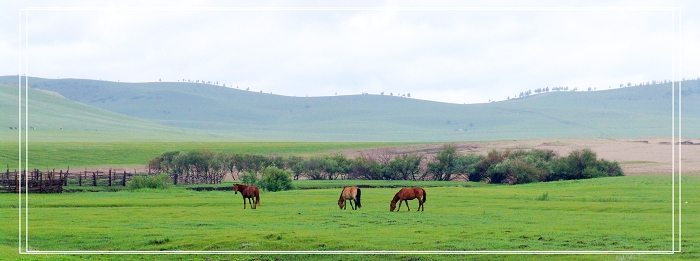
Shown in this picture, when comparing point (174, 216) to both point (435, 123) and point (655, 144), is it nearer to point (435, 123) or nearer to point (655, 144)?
point (655, 144)

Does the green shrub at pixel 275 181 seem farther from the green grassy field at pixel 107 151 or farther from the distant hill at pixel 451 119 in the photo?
the distant hill at pixel 451 119

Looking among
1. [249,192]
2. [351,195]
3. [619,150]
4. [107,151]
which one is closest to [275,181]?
[249,192]

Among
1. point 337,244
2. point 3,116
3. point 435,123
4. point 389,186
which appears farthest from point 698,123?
point 3,116

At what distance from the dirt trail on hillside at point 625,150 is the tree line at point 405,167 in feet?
27.8

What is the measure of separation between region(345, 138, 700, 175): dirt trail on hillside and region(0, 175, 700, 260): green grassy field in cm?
3510

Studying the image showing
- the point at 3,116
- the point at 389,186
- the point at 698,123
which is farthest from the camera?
the point at 3,116

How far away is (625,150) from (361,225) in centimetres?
7877

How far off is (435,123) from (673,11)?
16741 centimetres

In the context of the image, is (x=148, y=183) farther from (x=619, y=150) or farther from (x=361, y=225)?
(x=619, y=150)

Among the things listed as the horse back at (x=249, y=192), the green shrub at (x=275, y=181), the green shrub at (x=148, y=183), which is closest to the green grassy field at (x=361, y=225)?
the horse back at (x=249, y=192)

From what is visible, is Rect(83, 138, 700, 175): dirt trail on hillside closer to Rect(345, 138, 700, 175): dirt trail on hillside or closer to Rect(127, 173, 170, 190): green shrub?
Rect(345, 138, 700, 175): dirt trail on hillside

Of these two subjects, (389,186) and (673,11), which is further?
(389,186)

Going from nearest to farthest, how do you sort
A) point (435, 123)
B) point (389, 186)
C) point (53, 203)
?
Answer: point (53, 203)
point (389, 186)
point (435, 123)

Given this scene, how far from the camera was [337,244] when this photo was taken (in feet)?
79.8
